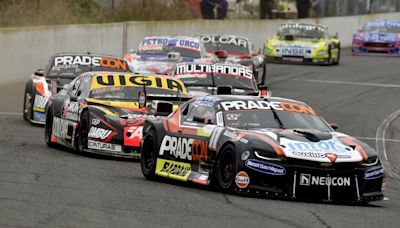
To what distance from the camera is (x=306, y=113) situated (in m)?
13.2

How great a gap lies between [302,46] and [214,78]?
1743 cm

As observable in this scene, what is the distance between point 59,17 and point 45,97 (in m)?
13.6

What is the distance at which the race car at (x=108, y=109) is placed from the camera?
15.7 metres

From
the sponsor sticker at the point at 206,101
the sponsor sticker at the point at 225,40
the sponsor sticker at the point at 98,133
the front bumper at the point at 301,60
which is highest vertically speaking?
the sponsor sticker at the point at 206,101

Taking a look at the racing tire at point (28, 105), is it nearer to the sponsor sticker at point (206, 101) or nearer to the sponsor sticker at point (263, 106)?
the sponsor sticker at point (206, 101)

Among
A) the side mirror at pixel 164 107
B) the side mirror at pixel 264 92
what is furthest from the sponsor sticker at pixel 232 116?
the side mirror at pixel 164 107

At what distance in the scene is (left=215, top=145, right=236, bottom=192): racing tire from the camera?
12.0m

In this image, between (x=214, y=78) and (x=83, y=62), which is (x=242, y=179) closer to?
(x=214, y=78)

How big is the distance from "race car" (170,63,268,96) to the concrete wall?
25.8 ft

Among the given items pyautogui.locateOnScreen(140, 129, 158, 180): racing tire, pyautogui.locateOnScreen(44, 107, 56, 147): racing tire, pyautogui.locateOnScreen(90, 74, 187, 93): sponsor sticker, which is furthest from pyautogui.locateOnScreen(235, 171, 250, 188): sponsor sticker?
pyautogui.locateOnScreen(44, 107, 56, 147): racing tire

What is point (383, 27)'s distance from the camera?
44.3 meters

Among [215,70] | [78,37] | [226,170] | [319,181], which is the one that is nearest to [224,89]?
[215,70]

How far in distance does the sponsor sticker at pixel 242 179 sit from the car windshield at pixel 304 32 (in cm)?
2728

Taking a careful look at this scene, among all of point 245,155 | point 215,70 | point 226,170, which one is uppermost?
point 245,155
